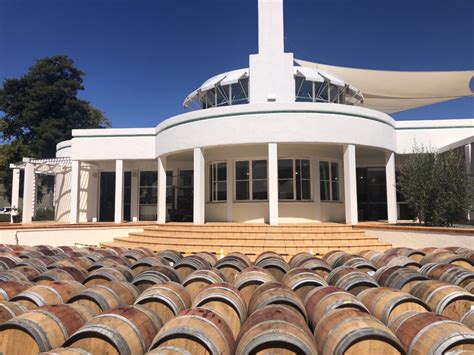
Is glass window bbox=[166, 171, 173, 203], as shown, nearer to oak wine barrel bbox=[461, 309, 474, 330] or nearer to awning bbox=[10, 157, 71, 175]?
awning bbox=[10, 157, 71, 175]

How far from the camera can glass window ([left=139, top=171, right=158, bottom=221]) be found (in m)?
21.3

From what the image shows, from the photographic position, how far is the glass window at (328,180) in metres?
16.4

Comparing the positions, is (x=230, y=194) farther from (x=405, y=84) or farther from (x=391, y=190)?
(x=405, y=84)

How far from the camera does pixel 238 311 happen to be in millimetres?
4500

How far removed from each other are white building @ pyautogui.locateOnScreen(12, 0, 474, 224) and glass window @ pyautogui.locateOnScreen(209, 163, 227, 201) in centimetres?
5

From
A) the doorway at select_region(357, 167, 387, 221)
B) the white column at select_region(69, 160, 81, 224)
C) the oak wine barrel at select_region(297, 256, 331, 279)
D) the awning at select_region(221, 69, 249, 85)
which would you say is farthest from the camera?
the doorway at select_region(357, 167, 387, 221)

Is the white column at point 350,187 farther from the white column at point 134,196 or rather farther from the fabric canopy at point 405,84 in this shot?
the fabric canopy at point 405,84

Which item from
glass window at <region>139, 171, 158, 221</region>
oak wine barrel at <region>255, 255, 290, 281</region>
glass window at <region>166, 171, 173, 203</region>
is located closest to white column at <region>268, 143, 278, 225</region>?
oak wine barrel at <region>255, 255, 290, 281</region>

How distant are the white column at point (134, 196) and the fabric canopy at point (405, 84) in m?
17.2

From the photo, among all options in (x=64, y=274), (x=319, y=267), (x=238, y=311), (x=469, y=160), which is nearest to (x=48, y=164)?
(x=64, y=274)

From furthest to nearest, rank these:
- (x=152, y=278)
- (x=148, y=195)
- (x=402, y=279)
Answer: (x=148, y=195) → (x=152, y=278) → (x=402, y=279)

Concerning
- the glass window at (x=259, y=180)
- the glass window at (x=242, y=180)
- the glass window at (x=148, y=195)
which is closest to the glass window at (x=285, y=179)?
the glass window at (x=259, y=180)

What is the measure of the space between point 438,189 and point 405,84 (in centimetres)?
2066

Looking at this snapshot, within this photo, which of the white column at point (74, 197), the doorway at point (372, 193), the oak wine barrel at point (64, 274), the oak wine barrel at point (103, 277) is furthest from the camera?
the doorway at point (372, 193)
